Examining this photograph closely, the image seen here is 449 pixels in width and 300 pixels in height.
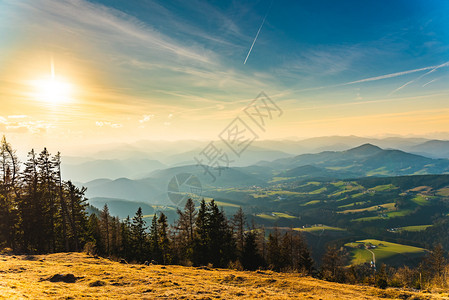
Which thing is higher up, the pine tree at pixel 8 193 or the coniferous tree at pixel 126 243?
the pine tree at pixel 8 193

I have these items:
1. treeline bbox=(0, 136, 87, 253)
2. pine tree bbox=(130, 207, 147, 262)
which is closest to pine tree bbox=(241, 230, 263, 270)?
pine tree bbox=(130, 207, 147, 262)

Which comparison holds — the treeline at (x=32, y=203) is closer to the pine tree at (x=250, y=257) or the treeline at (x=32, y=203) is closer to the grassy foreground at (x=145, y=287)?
the grassy foreground at (x=145, y=287)

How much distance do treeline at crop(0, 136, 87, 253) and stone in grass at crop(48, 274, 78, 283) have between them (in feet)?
82.7

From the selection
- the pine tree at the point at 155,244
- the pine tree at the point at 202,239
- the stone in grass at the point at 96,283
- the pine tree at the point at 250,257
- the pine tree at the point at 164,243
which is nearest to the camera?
the stone in grass at the point at 96,283

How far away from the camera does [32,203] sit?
1639 inches

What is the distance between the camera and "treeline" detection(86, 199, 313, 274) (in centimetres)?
4747

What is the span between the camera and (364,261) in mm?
180125

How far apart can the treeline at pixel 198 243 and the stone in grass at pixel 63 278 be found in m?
21.2

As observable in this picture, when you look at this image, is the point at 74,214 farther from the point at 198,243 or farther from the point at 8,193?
the point at 198,243

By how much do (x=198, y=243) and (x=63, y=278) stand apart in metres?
30.0

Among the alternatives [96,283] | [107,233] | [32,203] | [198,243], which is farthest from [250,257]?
[32,203]

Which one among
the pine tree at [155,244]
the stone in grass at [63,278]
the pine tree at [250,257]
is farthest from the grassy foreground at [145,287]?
the pine tree at [155,244]

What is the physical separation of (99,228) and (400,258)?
788ft

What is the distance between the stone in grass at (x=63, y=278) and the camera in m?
20.6
